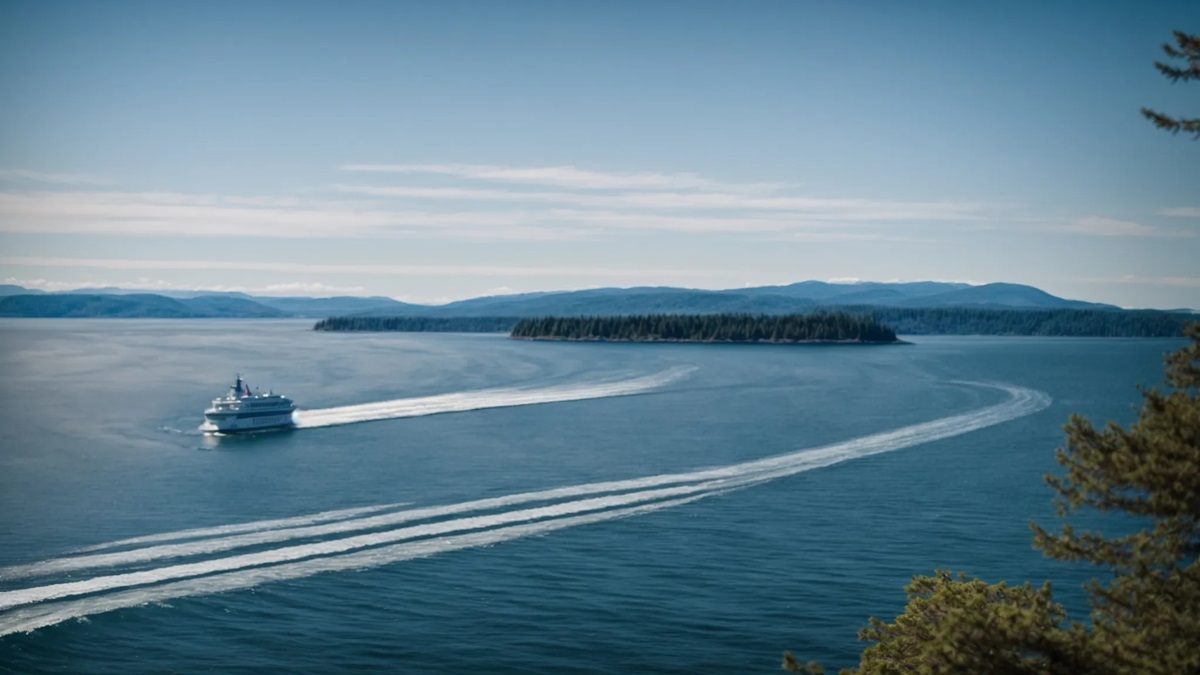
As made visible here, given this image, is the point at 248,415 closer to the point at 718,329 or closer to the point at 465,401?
the point at 465,401

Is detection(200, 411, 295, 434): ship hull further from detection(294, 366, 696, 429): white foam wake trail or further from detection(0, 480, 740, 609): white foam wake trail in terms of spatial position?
detection(0, 480, 740, 609): white foam wake trail

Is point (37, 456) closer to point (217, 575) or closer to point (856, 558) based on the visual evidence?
point (217, 575)

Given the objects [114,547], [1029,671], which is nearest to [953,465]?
[114,547]

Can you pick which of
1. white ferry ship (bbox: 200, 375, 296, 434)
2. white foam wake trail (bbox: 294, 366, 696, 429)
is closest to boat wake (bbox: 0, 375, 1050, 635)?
white ferry ship (bbox: 200, 375, 296, 434)

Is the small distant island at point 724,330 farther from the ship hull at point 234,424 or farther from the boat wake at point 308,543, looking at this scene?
the boat wake at point 308,543

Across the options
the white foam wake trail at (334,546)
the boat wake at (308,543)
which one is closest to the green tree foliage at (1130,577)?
the boat wake at (308,543)

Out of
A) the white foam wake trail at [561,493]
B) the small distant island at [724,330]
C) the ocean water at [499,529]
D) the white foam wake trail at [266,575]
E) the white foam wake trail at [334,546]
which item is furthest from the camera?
the small distant island at [724,330]

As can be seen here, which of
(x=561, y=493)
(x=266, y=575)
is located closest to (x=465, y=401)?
(x=561, y=493)
